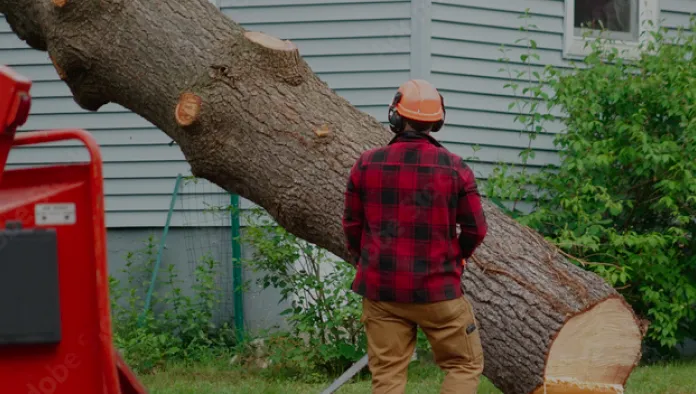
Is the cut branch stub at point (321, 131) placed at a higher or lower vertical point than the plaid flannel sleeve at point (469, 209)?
higher

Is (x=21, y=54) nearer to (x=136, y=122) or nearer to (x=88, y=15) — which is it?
(x=136, y=122)

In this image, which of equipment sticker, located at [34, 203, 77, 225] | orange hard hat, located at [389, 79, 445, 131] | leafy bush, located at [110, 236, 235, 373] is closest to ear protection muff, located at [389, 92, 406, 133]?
orange hard hat, located at [389, 79, 445, 131]

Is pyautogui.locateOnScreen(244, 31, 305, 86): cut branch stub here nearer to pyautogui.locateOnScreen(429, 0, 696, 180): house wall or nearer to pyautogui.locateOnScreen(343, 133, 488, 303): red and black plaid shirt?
pyautogui.locateOnScreen(343, 133, 488, 303): red and black plaid shirt

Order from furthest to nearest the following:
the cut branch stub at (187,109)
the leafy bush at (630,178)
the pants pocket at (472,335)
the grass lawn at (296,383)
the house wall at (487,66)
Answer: the house wall at (487,66), the leafy bush at (630,178), the grass lawn at (296,383), the cut branch stub at (187,109), the pants pocket at (472,335)

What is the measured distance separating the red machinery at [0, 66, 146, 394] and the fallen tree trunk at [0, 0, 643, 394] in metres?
2.10

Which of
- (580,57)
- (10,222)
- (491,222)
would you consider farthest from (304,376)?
(10,222)

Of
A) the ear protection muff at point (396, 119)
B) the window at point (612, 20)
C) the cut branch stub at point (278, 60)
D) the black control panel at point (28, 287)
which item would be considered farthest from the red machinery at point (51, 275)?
the window at point (612, 20)

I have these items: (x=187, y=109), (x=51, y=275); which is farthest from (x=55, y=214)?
(x=187, y=109)

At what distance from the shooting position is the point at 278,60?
493cm

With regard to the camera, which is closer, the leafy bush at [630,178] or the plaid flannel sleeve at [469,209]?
the plaid flannel sleeve at [469,209]

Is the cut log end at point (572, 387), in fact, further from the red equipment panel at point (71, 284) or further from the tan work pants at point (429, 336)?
the red equipment panel at point (71, 284)

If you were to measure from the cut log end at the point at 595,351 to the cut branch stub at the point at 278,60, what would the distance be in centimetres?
183

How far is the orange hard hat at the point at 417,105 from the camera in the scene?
4.15 meters

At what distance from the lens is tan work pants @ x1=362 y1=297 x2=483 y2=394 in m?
4.17
